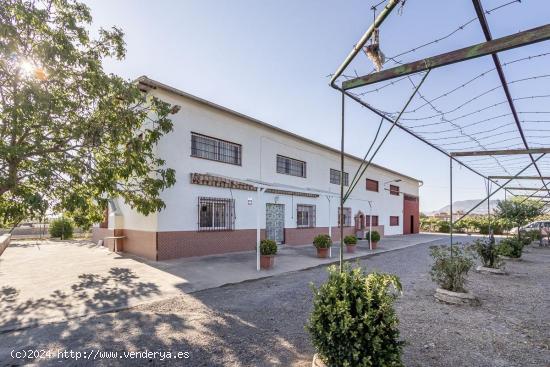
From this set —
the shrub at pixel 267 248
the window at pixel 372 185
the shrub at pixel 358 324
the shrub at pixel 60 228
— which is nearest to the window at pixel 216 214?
the shrub at pixel 267 248

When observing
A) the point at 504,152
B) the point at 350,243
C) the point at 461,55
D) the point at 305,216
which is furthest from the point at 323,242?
the point at 461,55

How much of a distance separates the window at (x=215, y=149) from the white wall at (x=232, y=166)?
8.5 inches

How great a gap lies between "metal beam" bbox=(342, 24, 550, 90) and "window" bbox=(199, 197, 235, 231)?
8.80 m

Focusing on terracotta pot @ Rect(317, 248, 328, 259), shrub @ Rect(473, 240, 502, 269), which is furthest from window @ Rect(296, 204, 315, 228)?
shrub @ Rect(473, 240, 502, 269)

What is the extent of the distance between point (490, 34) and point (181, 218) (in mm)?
10048

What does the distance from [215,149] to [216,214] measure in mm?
2767

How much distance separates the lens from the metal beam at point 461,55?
8.10 feet

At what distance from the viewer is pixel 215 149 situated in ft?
40.2

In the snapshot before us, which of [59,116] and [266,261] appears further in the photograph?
[266,261]

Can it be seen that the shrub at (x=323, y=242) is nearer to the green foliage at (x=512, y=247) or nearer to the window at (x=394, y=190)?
the green foliage at (x=512, y=247)

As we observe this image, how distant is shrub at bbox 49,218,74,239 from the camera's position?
18.1 meters

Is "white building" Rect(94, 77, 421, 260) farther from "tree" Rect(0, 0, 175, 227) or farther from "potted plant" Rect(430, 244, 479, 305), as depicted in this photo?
"potted plant" Rect(430, 244, 479, 305)

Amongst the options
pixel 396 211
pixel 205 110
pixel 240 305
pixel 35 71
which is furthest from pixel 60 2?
pixel 396 211

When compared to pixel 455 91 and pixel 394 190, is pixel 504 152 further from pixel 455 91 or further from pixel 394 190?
pixel 394 190
